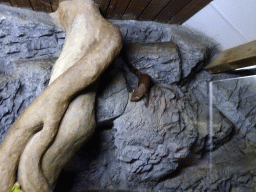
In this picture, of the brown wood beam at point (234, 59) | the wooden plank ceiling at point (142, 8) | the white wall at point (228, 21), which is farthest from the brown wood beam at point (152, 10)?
the brown wood beam at point (234, 59)

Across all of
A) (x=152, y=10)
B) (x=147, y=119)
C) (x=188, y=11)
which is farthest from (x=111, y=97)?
(x=188, y=11)

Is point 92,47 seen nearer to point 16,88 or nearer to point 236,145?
point 16,88

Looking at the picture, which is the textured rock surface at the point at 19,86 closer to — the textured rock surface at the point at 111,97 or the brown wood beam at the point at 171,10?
the textured rock surface at the point at 111,97

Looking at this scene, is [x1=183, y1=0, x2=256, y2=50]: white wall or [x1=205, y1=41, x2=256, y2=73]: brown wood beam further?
[x1=183, y1=0, x2=256, y2=50]: white wall

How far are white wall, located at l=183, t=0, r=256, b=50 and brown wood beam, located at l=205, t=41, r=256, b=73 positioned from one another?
0.27ft

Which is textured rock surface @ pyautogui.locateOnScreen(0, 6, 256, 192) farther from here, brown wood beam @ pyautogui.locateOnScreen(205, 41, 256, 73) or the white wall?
the white wall

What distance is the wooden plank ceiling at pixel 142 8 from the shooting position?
199cm

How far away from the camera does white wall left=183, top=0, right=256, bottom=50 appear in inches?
75.5

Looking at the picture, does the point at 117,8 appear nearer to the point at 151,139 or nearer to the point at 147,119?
the point at 147,119

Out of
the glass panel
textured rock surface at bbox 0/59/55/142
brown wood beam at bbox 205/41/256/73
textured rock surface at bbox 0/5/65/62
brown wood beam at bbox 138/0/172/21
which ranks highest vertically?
brown wood beam at bbox 138/0/172/21

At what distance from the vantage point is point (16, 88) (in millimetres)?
1759

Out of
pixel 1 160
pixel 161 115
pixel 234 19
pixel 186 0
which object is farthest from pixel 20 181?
pixel 234 19

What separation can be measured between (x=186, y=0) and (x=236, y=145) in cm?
179

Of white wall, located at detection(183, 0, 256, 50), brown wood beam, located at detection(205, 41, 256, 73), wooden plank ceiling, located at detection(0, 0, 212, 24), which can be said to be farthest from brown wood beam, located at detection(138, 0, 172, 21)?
brown wood beam, located at detection(205, 41, 256, 73)
